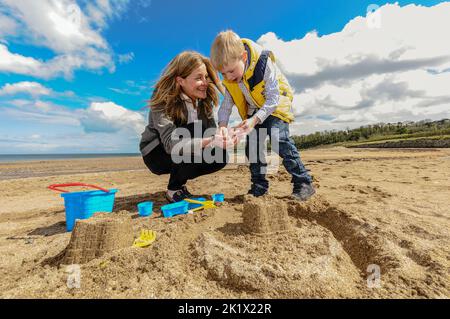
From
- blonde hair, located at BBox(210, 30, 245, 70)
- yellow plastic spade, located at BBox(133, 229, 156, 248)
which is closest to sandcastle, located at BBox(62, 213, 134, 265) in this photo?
yellow plastic spade, located at BBox(133, 229, 156, 248)

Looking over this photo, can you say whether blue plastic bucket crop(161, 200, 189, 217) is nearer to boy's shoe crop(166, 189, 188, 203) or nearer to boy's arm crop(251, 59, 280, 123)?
boy's shoe crop(166, 189, 188, 203)

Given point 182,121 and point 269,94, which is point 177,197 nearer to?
point 182,121

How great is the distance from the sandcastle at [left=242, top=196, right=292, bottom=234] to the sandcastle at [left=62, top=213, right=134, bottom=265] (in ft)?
3.29

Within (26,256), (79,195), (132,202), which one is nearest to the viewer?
(26,256)

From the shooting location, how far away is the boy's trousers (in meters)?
3.01

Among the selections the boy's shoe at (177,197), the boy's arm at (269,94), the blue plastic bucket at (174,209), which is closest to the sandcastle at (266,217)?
the blue plastic bucket at (174,209)

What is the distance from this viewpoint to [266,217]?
2.01 metres

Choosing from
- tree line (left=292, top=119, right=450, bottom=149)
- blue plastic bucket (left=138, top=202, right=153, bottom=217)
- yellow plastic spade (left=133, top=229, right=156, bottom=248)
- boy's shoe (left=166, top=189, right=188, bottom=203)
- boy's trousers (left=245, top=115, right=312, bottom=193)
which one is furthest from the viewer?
tree line (left=292, top=119, right=450, bottom=149)

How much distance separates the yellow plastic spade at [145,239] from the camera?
1.89 m
